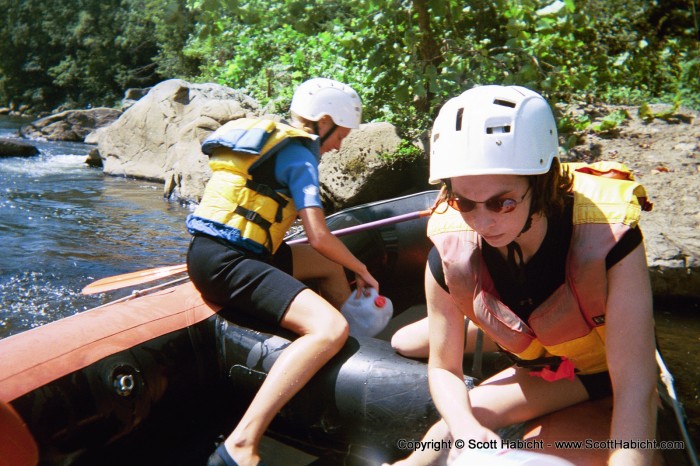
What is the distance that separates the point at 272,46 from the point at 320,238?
7.77 metres

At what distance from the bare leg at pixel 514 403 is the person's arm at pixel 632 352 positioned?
0.33 metres

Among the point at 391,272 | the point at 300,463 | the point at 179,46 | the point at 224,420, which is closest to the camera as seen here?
the point at 300,463

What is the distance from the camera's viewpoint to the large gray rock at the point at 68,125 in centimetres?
1680

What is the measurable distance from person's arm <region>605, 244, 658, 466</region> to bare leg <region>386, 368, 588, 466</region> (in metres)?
0.33

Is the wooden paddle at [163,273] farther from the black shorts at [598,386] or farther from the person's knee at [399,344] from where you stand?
the black shorts at [598,386]

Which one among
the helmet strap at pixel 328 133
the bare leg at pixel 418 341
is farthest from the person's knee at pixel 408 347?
the helmet strap at pixel 328 133

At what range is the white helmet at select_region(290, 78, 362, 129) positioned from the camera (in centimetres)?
320

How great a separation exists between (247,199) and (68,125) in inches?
638

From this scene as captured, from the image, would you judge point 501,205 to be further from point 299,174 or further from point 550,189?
point 299,174

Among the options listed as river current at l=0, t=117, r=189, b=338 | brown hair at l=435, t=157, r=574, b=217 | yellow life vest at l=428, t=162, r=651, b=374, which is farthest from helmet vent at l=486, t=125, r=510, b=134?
river current at l=0, t=117, r=189, b=338

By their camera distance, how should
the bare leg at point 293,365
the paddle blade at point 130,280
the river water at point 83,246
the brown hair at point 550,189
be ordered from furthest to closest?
the river water at point 83,246 < the paddle blade at point 130,280 < the bare leg at point 293,365 < the brown hair at point 550,189

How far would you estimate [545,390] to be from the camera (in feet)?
6.61

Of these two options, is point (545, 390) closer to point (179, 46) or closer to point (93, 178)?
point (93, 178)

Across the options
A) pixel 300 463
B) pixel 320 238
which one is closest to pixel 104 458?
pixel 300 463
